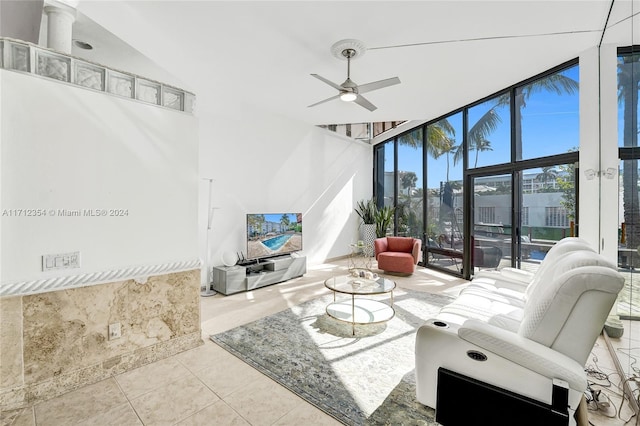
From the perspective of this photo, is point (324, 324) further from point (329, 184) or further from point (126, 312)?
point (329, 184)

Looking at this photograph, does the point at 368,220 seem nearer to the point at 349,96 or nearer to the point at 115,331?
the point at 349,96

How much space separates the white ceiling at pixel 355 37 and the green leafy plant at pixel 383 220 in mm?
3288

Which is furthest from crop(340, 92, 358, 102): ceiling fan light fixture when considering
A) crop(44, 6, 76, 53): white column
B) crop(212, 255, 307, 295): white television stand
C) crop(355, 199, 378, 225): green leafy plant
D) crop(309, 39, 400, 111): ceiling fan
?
crop(355, 199, 378, 225): green leafy plant

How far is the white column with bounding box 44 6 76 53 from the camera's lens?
2.33 m

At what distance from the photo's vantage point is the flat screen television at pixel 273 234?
484 cm

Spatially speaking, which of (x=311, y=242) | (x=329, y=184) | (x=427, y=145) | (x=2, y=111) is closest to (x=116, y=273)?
(x=2, y=111)

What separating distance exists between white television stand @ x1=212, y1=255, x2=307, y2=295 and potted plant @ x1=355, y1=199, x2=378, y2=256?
2.35 meters

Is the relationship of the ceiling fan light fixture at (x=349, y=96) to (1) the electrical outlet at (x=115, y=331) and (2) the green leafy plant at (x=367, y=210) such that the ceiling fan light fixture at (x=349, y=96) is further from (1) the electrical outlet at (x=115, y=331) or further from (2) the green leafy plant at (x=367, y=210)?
(2) the green leafy plant at (x=367, y=210)

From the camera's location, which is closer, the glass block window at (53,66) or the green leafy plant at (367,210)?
the glass block window at (53,66)

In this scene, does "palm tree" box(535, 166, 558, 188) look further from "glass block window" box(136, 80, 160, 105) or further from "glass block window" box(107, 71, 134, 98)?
"glass block window" box(107, 71, 134, 98)

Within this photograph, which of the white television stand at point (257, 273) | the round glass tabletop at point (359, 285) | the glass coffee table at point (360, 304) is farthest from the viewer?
the white television stand at point (257, 273)

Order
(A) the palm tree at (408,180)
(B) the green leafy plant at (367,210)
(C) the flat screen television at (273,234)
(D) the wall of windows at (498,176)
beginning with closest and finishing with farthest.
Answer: (D) the wall of windows at (498,176)
(C) the flat screen television at (273,234)
(A) the palm tree at (408,180)
(B) the green leafy plant at (367,210)

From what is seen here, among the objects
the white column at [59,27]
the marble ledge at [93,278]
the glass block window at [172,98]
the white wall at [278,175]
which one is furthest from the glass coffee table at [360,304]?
the white column at [59,27]

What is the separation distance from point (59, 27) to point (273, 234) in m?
3.69
